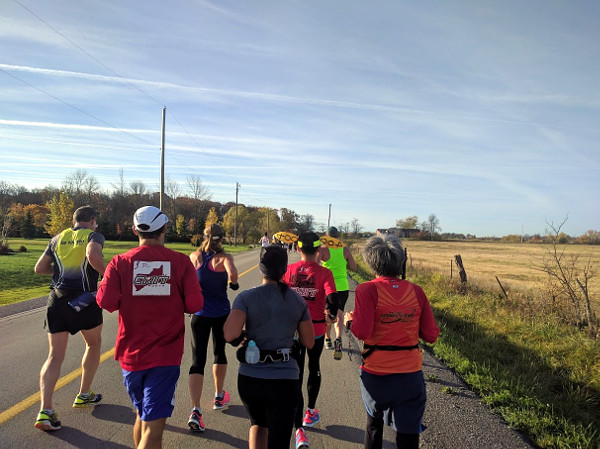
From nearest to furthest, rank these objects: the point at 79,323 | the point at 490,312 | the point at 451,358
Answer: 1. the point at 79,323
2. the point at 451,358
3. the point at 490,312

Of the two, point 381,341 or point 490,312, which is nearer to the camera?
point 381,341

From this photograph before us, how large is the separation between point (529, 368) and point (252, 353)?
5.48 m

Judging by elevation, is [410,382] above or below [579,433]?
above

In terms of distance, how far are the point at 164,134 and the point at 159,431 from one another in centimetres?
2458

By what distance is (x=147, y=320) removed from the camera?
2621mm

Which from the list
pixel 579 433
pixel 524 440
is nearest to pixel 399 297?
pixel 524 440

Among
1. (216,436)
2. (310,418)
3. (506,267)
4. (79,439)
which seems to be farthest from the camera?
(506,267)

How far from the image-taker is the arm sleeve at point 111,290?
8.53 ft

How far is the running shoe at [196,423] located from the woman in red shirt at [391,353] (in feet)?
5.59

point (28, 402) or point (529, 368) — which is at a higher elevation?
point (28, 402)

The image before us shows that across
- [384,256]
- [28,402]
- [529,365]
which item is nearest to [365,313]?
[384,256]

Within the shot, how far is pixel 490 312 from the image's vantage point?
986 cm

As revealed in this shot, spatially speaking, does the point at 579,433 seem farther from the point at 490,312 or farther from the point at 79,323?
the point at 490,312

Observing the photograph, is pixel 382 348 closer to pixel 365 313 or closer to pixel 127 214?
pixel 365 313
